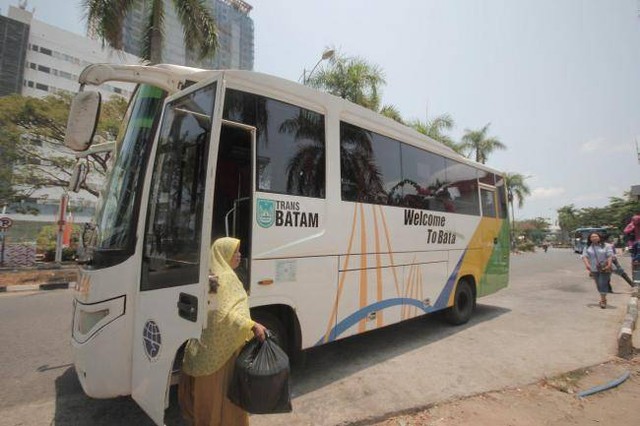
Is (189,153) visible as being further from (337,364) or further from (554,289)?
(554,289)

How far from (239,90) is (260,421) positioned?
9.86 feet

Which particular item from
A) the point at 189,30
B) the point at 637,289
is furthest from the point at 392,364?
the point at 189,30

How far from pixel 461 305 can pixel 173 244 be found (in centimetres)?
594

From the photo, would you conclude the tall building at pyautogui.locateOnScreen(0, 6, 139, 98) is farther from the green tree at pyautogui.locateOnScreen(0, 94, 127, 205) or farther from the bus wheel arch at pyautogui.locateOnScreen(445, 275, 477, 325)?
the bus wheel arch at pyautogui.locateOnScreen(445, 275, 477, 325)

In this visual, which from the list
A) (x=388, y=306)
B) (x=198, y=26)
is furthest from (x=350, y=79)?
(x=388, y=306)

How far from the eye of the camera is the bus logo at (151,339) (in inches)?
116

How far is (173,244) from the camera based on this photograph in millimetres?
3059

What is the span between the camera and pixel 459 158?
7.23 meters

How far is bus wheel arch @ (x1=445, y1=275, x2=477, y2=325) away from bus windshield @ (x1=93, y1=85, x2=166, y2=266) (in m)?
5.68

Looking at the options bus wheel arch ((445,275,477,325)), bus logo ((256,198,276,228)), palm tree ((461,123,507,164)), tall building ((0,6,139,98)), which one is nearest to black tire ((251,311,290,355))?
bus logo ((256,198,276,228))

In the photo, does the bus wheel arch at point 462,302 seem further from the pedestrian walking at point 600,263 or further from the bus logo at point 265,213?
the bus logo at point 265,213

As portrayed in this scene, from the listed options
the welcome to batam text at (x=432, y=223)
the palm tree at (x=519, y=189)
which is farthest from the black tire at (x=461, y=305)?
the palm tree at (x=519, y=189)

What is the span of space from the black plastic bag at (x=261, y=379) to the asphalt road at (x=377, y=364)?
101cm

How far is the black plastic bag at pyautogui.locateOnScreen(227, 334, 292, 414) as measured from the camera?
97.5 inches
